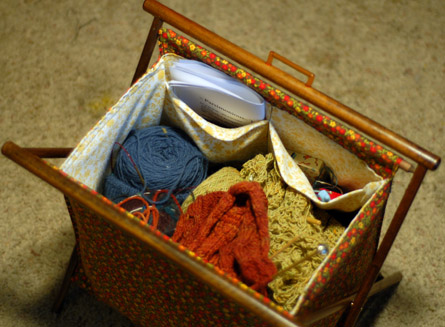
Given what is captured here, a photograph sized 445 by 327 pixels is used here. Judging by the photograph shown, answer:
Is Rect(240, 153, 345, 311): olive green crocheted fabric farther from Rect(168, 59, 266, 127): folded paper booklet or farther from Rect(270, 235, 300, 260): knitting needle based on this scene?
Rect(168, 59, 266, 127): folded paper booklet

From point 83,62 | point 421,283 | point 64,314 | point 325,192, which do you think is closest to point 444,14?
point 421,283

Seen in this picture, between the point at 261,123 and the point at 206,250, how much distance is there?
28cm

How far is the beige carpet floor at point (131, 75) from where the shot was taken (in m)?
1.34

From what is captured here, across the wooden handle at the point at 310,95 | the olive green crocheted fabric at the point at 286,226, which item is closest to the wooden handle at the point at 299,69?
the wooden handle at the point at 310,95

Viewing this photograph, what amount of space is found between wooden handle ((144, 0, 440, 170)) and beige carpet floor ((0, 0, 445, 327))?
703 mm

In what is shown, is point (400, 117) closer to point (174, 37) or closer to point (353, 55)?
point (353, 55)

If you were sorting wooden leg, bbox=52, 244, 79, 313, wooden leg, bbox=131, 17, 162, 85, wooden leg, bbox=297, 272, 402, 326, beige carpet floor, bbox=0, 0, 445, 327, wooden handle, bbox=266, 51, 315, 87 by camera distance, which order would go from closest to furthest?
1. wooden leg, bbox=297, 272, 402, 326
2. wooden handle, bbox=266, 51, 315, 87
3. wooden leg, bbox=131, 17, 162, 85
4. wooden leg, bbox=52, 244, 79, 313
5. beige carpet floor, bbox=0, 0, 445, 327

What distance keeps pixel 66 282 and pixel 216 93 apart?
24.8 inches

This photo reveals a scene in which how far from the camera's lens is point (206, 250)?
34.9 inches

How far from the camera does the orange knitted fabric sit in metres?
0.83

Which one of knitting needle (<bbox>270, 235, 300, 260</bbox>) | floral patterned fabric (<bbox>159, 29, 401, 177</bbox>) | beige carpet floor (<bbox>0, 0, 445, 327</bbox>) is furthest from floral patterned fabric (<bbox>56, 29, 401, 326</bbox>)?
beige carpet floor (<bbox>0, 0, 445, 327</bbox>)

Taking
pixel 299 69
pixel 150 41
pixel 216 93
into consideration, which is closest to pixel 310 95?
pixel 299 69

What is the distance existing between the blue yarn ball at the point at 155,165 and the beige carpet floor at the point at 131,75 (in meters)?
0.45

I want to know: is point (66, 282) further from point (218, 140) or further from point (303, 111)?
point (303, 111)
